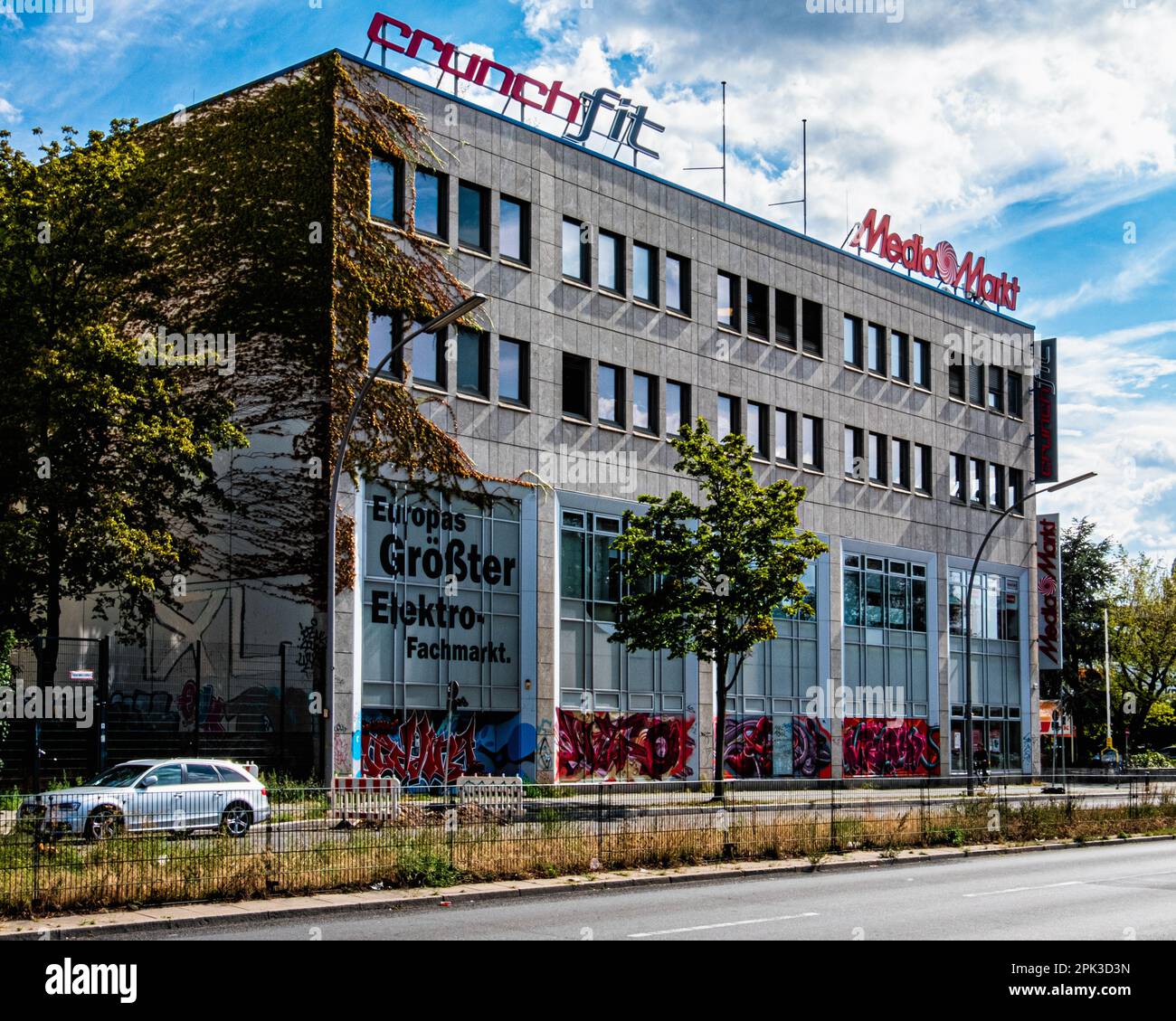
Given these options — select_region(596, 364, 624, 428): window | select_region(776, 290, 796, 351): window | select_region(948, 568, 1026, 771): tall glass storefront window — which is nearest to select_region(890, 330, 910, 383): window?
select_region(776, 290, 796, 351): window

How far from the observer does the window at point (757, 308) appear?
46531 millimetres

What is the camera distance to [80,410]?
98.1ft

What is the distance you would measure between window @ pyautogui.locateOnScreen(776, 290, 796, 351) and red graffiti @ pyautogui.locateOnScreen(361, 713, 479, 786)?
18188mm

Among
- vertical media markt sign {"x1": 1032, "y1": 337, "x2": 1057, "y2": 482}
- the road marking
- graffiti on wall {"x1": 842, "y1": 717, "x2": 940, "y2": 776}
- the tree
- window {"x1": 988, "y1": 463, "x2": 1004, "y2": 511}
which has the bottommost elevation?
graffiti on wall {"x1": 842, "y1": 717, "x2": 940, "y2": 776}

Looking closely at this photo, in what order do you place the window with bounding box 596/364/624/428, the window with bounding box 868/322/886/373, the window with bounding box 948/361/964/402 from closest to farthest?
the window with bounding box 596/364/624/428, the window with bounding box 868/322/886/373, the window with bounding box 948/361/964/402

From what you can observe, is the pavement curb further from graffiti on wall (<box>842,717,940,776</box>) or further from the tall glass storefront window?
the tall glass storefront window

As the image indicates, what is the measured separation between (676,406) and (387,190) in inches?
462

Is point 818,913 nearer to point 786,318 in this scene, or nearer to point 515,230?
point 515,230

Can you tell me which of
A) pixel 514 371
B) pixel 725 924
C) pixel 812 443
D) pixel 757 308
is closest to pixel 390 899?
pixel 725 924

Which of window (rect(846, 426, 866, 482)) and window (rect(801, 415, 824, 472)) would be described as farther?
window (rect(846, 426, 866, 482))

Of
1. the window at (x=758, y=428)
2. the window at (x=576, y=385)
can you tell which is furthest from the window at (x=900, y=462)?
the window at (x=576, y=385)

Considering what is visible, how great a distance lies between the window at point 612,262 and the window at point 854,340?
12.4 m

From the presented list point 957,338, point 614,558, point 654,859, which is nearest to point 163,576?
point 614,558

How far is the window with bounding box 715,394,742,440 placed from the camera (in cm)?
4472
